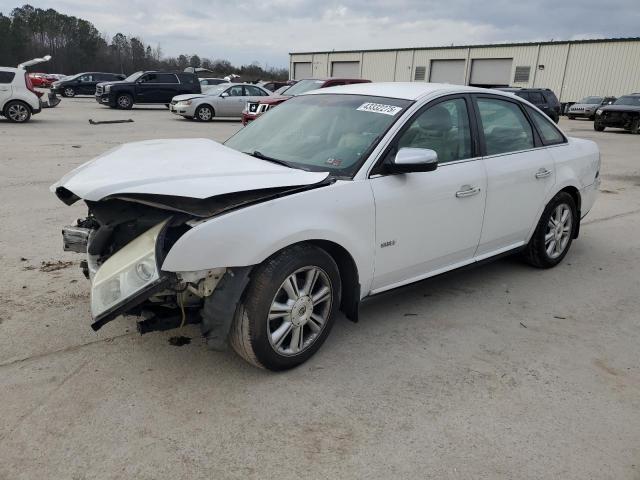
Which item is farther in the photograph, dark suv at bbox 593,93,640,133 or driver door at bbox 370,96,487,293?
dark suv at bbox 593,93,640,133

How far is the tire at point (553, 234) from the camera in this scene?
4.91 metres

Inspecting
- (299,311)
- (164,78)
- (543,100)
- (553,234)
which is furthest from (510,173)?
(164,78)

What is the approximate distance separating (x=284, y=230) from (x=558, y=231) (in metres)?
3.30

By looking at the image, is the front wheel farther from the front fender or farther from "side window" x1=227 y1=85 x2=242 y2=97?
the front fender

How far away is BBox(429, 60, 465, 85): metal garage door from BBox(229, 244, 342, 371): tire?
45101mm

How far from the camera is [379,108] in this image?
3.81m

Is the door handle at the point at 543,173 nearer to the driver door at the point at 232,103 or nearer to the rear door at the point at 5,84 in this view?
the rear door at the point at 5,84

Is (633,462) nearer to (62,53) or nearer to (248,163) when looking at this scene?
(248,163)

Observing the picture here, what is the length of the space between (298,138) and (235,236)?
1.35 metres

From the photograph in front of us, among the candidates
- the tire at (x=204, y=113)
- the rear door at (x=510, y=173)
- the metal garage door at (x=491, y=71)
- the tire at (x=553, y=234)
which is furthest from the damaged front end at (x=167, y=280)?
the metal garage door at (x=491, y=71)

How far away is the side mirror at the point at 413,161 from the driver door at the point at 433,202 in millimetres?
112

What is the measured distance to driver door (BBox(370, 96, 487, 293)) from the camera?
3495 mm

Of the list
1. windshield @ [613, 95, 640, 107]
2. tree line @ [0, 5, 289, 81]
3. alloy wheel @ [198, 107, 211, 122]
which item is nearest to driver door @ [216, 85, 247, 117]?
alloy wheel @ [198, 107, 211, 122]

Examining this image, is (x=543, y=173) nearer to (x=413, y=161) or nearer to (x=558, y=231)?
(x=558, y=231)
